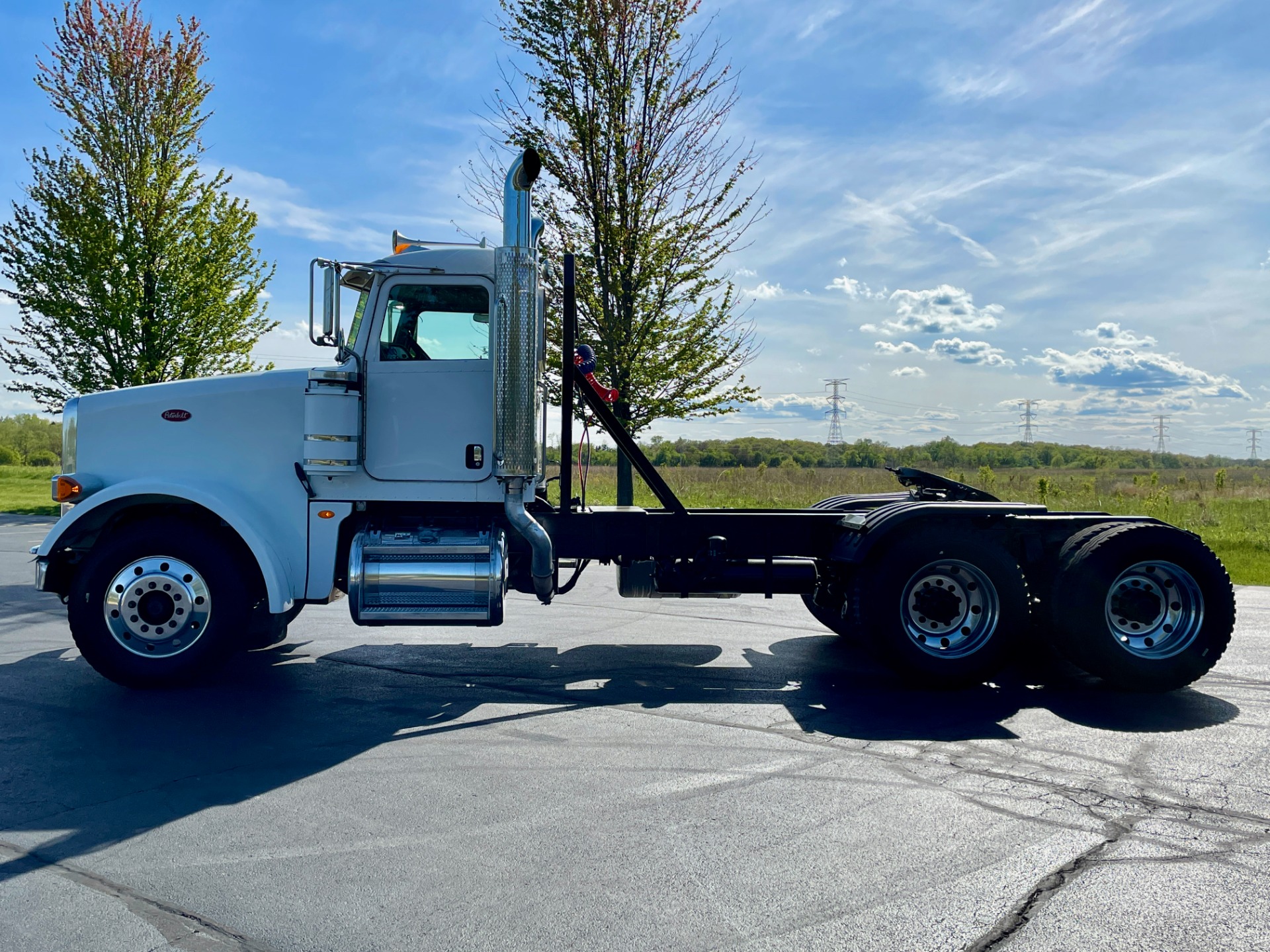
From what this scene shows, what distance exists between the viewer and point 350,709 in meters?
6.05

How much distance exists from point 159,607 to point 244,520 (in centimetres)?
81

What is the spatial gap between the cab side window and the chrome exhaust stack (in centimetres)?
27

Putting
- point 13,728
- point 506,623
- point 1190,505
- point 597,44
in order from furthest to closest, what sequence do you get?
1. point 1190,505
2. point 597,44
3. point 506,623
4. point 13,728

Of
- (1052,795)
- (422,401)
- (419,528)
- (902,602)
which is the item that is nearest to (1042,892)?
(1052,795)

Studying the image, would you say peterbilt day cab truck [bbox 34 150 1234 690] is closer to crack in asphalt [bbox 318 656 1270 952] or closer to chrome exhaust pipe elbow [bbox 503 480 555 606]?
chrome exhaust pipe elbow [bbox 503 480 555 606]

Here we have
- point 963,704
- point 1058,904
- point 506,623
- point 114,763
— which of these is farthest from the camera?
point 506,623

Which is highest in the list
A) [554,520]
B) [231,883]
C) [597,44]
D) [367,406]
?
[597,44]

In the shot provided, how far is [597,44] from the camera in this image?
13.2 m

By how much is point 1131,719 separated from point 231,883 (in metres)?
5.20

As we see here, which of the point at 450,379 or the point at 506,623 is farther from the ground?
the point at 450,379

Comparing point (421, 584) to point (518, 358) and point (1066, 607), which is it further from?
point (1066, 607)

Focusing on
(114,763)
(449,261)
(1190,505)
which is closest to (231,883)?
(114,763)

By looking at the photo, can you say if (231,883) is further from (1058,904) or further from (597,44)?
(597,44)

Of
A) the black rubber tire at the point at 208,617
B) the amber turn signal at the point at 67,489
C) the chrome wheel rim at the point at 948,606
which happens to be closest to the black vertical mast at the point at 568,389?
the black rubber tire at the point at 208,617
